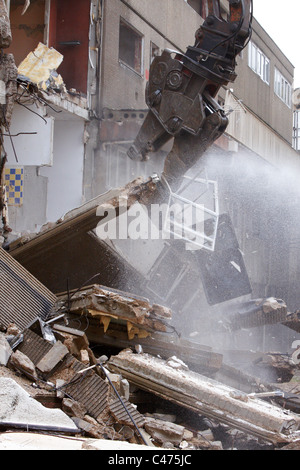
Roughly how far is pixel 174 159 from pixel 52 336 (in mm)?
3859

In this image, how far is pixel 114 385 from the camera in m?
5.19

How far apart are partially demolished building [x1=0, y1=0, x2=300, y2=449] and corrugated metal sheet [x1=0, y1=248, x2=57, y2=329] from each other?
0.01 m

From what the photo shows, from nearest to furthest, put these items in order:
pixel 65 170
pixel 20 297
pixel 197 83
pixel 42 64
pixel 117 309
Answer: pixel 20 297, pixel 117 309, pixel 197 83, pixel 42 64, pixel 65 170

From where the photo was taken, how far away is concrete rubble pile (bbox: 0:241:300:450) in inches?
167

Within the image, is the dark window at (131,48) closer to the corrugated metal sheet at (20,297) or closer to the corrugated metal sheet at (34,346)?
the corrugated metal sheet at (20,297)

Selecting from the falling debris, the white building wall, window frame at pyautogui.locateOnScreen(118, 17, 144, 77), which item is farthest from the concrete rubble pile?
window frame at pyautogui.locateOnScreen(118, 17, 144, 77)

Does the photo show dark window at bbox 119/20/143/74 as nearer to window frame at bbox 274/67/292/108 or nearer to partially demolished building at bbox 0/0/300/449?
partially demolished building at bbox 0/0/300/449

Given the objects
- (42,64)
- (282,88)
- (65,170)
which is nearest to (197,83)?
(42,64)

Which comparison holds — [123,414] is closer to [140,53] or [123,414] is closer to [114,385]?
[114,385]

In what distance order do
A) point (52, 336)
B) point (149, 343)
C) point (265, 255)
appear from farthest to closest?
point (265, 255) < point (149, 343) < point (52, 336)

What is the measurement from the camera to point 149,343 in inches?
254

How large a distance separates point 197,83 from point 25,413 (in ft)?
17.6

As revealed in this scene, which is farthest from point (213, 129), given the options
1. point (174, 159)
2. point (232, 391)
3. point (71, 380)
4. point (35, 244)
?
point (71, 380)
